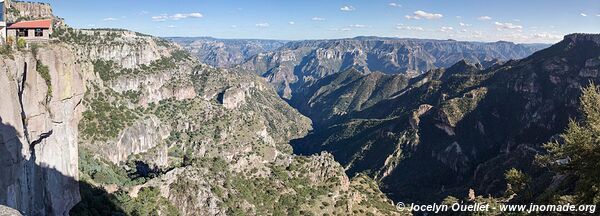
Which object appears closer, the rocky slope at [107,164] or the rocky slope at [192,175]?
the rocky slope at [107,164]

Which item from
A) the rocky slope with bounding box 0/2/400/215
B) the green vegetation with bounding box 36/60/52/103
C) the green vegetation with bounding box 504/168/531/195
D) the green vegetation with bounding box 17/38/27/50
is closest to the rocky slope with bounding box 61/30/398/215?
the rocky slope with bounding box 0/2/400/215

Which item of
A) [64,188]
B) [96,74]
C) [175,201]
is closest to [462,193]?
[175,201]

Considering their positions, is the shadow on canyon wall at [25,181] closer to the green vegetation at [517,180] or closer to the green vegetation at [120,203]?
the green vegetation at [120,203]

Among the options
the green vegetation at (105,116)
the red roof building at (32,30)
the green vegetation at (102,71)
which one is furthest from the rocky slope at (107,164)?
the red roof building at (32,30)

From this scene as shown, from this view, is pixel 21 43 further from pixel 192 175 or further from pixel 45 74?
pixel 192 175

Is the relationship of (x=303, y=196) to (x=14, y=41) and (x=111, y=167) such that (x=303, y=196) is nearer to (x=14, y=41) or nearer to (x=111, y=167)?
(x=111, y=167)

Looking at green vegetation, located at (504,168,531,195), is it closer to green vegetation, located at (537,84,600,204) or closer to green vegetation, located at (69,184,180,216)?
green vegetation, located at (537,84,600,204)

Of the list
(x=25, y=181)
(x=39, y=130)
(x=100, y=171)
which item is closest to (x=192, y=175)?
(x=100, y=171)
